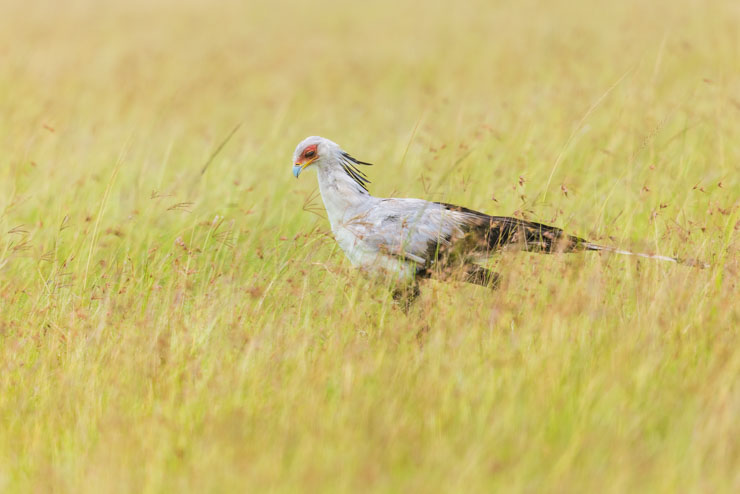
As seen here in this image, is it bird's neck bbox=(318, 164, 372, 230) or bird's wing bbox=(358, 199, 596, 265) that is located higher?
bird's neck bbox=(318, 164, 372, 230)

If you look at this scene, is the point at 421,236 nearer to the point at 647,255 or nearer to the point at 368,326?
the point at 368,326

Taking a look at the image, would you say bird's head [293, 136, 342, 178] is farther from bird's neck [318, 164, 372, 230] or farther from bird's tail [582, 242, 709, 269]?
bird's tail [582, 242, 709, 269]

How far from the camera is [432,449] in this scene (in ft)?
9.57

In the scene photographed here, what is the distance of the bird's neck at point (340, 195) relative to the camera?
185 inches

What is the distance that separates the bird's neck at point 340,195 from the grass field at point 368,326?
0.61ft

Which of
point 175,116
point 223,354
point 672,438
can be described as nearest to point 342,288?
point 223,354

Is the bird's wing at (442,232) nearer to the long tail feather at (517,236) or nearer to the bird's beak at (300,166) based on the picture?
the long tail feather at (517,236)

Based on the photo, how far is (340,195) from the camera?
15.5 feet

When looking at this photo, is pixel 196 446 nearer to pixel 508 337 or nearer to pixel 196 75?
pixel 508 337

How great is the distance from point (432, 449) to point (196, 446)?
83cm

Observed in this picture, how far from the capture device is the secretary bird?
14.3 feet

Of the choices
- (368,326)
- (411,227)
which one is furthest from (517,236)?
(368,326)

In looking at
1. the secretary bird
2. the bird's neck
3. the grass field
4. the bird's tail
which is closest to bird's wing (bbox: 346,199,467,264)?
the secretary bird

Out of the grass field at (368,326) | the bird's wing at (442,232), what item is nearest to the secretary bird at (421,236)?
the bird's wing at (442,232)
